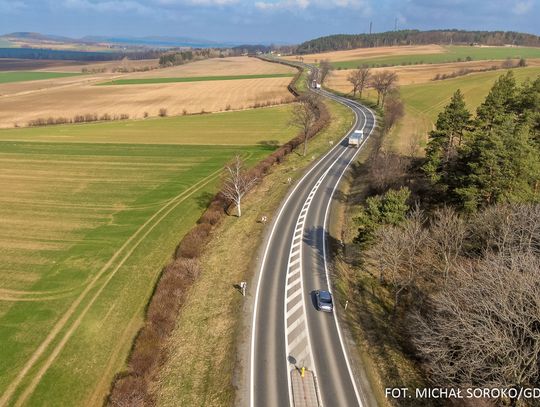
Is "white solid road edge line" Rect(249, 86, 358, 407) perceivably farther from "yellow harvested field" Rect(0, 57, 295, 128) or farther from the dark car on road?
"yellow harvested field" Rect(0, 57, 295, 128)

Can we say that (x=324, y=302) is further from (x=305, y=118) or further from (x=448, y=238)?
(x=305, y=118)

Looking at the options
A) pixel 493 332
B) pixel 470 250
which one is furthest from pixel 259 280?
pixel 493 332

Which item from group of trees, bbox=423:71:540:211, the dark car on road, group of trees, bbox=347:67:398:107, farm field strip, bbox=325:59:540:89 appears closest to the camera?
the dark car on road

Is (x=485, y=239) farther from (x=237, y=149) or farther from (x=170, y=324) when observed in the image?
(x=237, y=149)

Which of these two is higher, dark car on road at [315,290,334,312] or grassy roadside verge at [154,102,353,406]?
dark car on road at [315,290,334,312]

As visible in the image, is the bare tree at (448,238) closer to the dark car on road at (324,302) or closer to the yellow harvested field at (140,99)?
the dark car on road at (324,302)

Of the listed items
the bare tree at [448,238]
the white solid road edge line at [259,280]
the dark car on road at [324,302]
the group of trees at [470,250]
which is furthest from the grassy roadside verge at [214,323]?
the bare tree at [448,238]

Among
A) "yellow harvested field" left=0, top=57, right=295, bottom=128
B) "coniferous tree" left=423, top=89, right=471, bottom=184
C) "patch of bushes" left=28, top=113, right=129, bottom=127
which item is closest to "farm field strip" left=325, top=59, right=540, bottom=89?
"yellow harvested field" left=0, top=57, right=295, bottom=128
